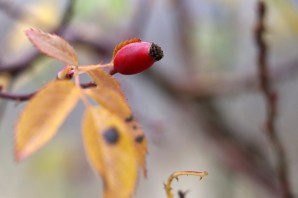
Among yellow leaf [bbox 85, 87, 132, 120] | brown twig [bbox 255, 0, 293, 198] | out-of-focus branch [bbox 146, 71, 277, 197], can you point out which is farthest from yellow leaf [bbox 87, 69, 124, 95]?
out-of-focus branch [bbox 146, 71, 277, 197]

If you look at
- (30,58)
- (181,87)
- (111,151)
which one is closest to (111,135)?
(111,151)

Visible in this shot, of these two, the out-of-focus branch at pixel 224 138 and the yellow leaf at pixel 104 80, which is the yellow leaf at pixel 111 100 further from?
the out-of-focus branch at pixel 224 138

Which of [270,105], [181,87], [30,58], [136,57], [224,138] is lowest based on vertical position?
[224,138]

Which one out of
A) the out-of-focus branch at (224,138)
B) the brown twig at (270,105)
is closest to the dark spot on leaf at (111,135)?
the brown twig at (270,105)

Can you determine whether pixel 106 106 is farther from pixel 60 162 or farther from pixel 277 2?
pixel 60 162

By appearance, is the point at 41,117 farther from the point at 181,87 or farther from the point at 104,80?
the point at 181,87
